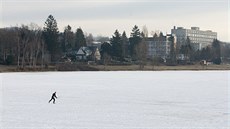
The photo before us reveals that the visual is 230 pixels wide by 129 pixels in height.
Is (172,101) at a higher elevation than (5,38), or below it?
below

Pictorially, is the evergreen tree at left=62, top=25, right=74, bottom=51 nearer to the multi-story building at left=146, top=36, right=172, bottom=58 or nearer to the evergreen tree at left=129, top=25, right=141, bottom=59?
the evergreen tree at left=129, top=25, right=141, bottom=59

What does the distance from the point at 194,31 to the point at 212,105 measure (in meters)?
184

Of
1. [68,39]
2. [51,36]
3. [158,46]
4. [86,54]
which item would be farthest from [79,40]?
[158,46]

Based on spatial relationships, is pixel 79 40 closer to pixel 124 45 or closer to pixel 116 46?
pixel 124 45

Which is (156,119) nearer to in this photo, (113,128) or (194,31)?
(113,128)

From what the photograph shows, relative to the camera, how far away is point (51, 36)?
87438 mm

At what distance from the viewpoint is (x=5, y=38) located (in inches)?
3265

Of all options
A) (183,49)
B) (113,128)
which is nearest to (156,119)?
(113,128)

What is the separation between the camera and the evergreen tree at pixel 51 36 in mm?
85625

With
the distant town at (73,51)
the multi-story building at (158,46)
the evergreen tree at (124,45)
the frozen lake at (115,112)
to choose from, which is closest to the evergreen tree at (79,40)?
the distant town at (73,51)

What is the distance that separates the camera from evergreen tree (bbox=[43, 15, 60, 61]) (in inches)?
3371

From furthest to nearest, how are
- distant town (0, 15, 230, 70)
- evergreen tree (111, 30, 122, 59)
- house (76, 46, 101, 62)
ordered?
house (76, 46, 101, 62)
evergreen tree (111, 30, 122, 59)
distant town (0, 15, 230, 70)

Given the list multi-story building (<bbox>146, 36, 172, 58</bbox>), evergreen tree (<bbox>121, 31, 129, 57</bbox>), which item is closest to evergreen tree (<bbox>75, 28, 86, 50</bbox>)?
evergreen tree (<bbox>121, 31, 129, 57</bbox>)

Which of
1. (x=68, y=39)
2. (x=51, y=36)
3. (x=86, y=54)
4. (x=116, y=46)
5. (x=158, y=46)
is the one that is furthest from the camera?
(x=158, y=46)
